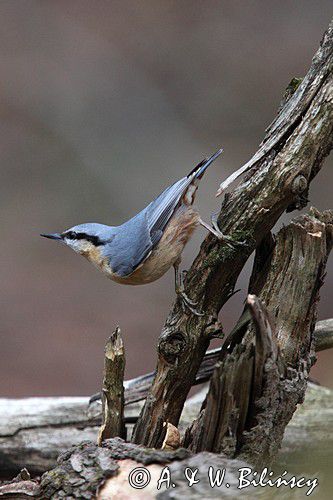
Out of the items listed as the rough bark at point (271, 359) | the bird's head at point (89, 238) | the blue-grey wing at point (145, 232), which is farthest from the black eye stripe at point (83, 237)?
the rough bark at point (271, 359)

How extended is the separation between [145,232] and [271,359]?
0.84 metres

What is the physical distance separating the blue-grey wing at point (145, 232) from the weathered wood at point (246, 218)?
324 mm

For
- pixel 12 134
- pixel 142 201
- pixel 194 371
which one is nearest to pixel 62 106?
pixel 12 134

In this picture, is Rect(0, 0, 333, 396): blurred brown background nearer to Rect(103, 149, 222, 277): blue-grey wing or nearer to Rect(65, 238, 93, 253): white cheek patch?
Rect(65, 238, 93, 253): white cheek patch

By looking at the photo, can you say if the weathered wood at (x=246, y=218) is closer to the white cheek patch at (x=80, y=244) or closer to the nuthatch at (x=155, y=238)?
the nuthatch at (x=155, y=238)

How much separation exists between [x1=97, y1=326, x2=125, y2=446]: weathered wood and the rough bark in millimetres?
231

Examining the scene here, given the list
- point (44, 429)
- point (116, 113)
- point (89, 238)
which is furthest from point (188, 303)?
point (116, 113)

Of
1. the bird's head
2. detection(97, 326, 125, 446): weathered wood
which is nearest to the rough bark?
detection(97, 326, 125, 446): weathered wood

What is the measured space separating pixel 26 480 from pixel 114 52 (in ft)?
20.3

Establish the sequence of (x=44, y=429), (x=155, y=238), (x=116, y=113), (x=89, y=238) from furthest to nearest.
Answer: (x=116, y=113) < (x=44, y=429) < (x=89, y=238) < (x=155, y=238)

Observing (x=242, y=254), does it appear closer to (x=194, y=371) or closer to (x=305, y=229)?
(x=305, y=229)

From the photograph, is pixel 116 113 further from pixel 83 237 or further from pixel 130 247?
pixel 130 247

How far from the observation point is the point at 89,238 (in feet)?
9.82

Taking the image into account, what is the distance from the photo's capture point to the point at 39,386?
5.58 m
